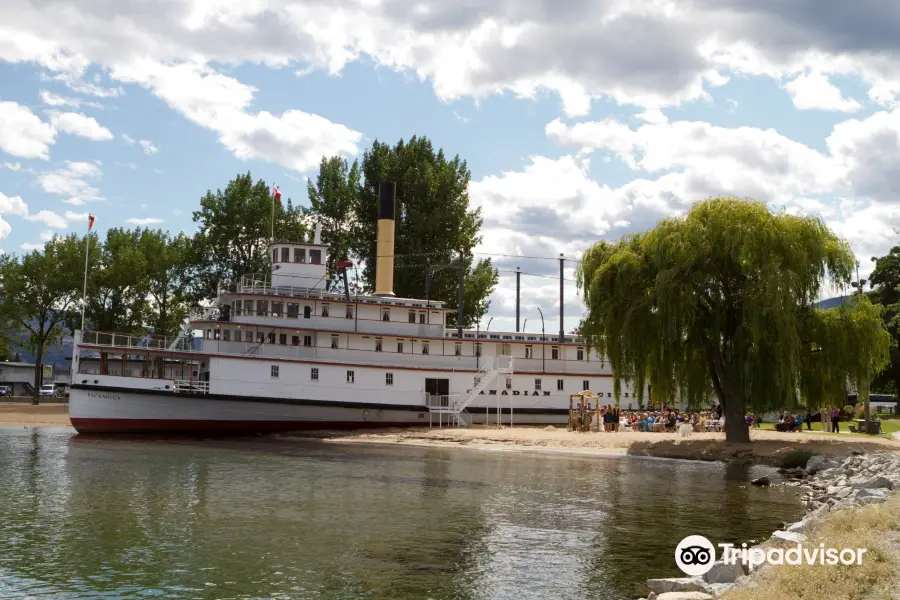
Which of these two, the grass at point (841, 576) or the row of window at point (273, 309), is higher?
the row of window at point (273, 309)

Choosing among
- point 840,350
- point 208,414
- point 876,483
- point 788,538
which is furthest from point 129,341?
point 788,538

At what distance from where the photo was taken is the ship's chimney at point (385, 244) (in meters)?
55.0

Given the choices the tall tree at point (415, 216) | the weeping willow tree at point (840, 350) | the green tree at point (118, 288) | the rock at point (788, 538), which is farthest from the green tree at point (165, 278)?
the rock at point (788, 538)

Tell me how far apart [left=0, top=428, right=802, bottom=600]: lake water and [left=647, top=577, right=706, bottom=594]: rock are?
1025 millimetres

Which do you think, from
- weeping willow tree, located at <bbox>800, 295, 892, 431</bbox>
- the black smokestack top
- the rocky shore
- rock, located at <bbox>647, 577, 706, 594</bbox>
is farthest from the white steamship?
rock, located at <bbox>647, 577, 706, 594</bbox>

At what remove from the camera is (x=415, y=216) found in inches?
2749

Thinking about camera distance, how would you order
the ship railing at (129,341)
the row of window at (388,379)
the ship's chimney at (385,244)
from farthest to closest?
the ship's chimney at (385,244) → the row of window at (388,379) → the ship railing at (129,341)

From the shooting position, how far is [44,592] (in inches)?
524

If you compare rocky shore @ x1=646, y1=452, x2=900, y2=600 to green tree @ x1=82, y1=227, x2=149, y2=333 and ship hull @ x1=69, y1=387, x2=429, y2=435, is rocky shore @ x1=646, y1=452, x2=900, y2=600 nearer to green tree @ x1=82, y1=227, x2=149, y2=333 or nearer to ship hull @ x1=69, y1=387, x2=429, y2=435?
ship hull @ x1=69, y1=387, x2=429, y2=435

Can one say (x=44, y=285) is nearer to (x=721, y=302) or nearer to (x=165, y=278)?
(x=165, y=278)

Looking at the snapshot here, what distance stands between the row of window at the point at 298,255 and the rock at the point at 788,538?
3917 cm

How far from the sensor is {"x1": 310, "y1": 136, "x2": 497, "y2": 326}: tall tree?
226 feet

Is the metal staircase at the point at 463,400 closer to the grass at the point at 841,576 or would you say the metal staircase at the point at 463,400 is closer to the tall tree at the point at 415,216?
the tall tree at the point at 415,216

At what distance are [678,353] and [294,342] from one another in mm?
22613
